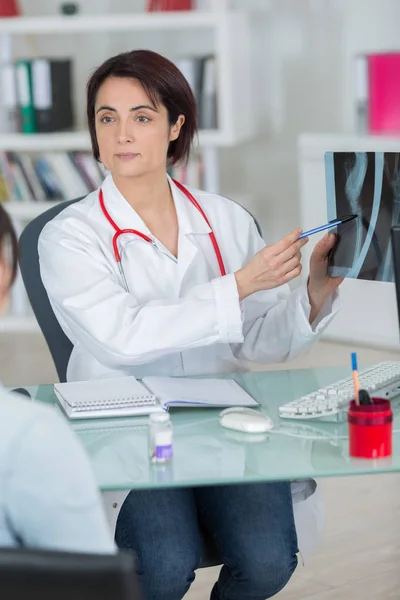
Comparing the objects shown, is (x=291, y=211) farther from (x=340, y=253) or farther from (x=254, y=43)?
(x=340, y=253)

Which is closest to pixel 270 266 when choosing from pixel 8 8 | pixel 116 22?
pixel 116 22

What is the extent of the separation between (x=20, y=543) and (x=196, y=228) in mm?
1260

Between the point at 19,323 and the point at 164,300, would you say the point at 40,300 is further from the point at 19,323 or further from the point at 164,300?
the point at 19,323

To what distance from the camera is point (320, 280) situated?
217cm

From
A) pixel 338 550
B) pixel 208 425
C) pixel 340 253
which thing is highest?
pixel 340 253

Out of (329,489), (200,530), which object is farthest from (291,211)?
(200,530)

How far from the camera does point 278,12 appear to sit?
18.4 feet

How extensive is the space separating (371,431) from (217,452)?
0.78 feet

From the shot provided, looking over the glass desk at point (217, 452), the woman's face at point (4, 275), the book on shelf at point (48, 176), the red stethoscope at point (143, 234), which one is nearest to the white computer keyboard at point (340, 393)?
the glass desk at point (217, 452)

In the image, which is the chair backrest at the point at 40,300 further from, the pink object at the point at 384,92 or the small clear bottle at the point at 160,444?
the pink object at the point at 384,92

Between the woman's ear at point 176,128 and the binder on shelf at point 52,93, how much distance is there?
2.99 metres

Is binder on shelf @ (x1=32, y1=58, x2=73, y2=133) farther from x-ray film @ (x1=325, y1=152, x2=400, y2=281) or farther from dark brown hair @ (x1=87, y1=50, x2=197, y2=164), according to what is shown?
x-ray film @ (x1=325, y1=152, x2=400, y2=281)

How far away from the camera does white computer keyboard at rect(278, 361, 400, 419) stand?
72.7 inches

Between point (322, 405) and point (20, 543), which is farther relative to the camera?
Answer: point (322, 405)
